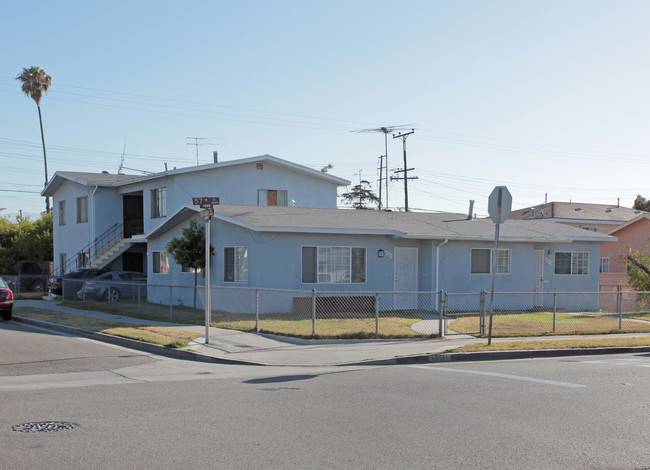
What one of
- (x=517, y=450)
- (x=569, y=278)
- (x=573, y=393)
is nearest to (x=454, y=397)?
(x=573, y=393)

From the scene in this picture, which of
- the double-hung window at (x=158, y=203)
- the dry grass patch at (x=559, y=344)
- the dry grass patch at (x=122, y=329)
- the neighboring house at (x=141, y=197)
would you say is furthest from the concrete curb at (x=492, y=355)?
the double-hung window at (x=158, y=203)

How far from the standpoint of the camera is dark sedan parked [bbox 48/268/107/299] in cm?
2700

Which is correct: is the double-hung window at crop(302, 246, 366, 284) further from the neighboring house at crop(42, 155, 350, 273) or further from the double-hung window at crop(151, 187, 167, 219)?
the double-hung window at crop(151, 187, 167, 219)

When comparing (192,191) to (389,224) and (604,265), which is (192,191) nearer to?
(389,224)

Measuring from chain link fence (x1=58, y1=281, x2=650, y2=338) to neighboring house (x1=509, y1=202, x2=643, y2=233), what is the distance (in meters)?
17.3

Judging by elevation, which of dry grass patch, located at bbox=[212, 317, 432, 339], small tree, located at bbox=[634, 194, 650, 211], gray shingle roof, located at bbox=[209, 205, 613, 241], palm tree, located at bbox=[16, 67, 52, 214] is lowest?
dry grass patch, located at bbox=[212, 317, 432, 339]

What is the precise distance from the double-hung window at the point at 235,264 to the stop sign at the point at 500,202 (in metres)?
10.3

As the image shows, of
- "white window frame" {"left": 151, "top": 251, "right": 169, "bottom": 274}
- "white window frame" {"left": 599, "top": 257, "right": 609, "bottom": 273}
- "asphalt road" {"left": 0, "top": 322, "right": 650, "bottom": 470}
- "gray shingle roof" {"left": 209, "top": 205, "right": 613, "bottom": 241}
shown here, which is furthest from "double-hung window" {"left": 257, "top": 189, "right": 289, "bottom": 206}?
"white window frame" {"left": 599, "top": 257, "right": 609, "bottom": 273}

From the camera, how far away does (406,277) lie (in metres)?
24.1

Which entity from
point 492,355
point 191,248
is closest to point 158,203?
point 191,248

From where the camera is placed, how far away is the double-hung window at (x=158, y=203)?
105 ft

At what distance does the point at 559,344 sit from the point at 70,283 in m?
20.3

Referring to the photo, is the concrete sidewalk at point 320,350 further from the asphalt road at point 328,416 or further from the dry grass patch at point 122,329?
the asphalt road at point 328,416

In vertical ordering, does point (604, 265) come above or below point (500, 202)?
below
